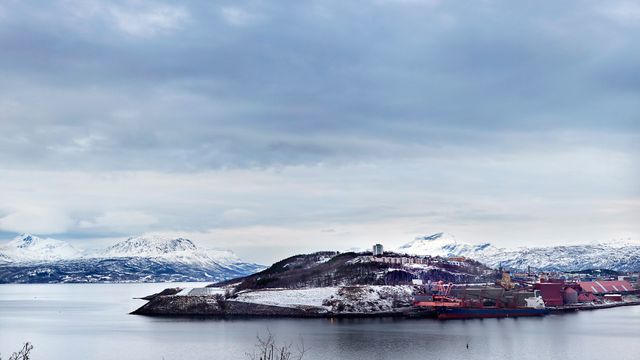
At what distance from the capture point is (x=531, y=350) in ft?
371

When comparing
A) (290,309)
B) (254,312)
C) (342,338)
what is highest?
(290,309)

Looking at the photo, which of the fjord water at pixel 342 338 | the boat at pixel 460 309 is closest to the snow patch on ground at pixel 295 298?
the fjord water at pixel 342 338

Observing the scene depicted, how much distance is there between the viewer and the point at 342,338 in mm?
128375

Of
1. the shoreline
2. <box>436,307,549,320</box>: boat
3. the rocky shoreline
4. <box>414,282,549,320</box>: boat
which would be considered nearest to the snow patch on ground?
the rocky shoreline

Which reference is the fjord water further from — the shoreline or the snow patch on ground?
the snow patch on ground

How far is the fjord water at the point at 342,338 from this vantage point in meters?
109

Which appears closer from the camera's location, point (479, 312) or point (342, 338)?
point (342, 338)

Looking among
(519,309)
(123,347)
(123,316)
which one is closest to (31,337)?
(123,347)

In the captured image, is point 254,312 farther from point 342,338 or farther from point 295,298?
point 342,338

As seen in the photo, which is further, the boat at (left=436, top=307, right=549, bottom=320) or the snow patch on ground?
the snow patch on ground

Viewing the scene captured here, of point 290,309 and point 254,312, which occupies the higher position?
point 290,309

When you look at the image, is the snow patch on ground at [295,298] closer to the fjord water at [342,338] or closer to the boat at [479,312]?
the fjord water at [342,338]

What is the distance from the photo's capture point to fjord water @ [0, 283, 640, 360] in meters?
109

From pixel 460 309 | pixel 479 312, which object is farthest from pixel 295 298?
pixel 479 312
